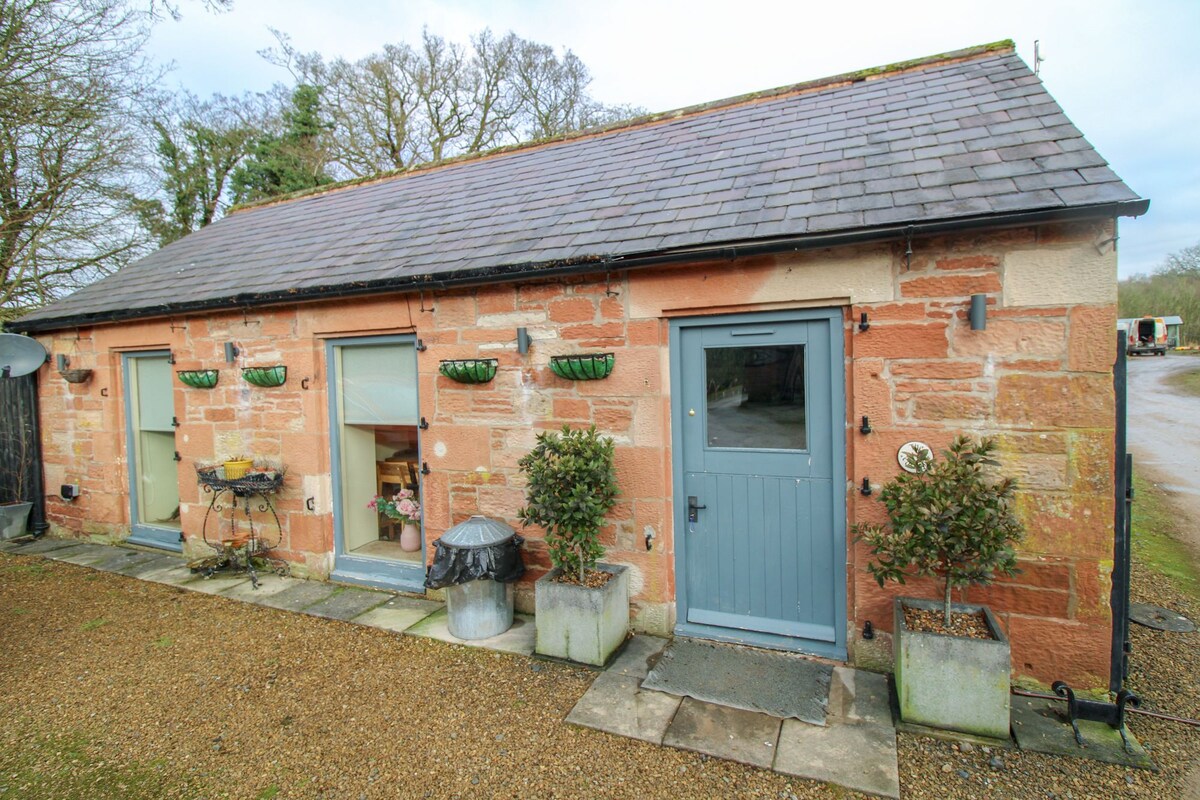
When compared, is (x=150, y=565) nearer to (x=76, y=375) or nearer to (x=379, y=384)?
(x=76, y=375)

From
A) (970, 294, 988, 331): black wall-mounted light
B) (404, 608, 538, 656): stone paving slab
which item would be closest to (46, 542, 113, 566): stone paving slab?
(404, 608, 538, 656): stone paving slab

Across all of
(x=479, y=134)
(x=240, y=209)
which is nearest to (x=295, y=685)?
(x=240, y=209)

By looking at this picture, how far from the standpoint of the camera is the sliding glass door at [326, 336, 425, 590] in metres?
5.52

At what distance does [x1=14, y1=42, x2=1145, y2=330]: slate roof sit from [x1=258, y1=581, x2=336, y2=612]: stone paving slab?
2810 millimetres

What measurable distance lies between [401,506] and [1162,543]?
8.32 metres

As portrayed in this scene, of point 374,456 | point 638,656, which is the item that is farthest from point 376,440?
point 638,656

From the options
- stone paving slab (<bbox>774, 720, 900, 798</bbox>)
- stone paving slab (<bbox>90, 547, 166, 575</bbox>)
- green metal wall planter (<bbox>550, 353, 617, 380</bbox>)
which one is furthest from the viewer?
stone paving slab (<bbox>90, 547, 166, 575</bbox>)

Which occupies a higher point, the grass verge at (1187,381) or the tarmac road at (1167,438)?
the grass verge at (1187,381)

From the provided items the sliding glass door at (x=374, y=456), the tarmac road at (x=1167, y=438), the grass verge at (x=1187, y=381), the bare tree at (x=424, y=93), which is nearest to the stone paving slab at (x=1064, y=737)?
the sliding glass door at (x=374, y=456)

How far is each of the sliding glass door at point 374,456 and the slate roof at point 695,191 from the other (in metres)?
0.71

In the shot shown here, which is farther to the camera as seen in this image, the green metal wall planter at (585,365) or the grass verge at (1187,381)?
the grass verge at (1187,381)

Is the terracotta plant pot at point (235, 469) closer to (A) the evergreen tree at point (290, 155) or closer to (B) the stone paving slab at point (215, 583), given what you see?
(B) the stone paving slab at point (215, 583)

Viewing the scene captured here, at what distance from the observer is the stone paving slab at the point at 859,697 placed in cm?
332

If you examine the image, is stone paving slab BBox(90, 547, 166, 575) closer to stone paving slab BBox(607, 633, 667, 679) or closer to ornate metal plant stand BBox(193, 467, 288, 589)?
ornate metal plant stand BBox(193, 467, 288, 589)
